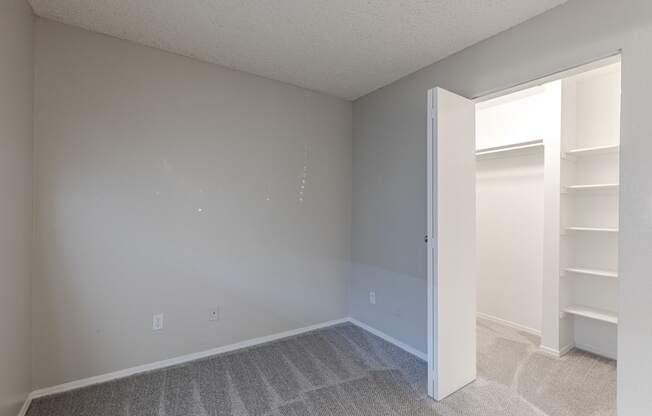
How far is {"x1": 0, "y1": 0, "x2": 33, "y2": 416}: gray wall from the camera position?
1563 millimetres

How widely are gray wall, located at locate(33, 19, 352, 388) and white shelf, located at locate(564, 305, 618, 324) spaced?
2213mm

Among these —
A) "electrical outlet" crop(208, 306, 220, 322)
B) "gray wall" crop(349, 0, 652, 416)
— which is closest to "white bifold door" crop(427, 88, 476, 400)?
"gray wall" crop(349, 0, 652, 416)

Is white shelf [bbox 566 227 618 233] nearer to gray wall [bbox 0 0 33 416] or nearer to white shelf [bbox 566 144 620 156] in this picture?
white shelf [bbox 566 144 620 156]

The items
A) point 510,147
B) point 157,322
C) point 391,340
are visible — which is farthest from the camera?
point 510,147

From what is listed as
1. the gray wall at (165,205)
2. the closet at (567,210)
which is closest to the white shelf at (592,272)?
the closet at (567,210)

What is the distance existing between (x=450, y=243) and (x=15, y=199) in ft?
8.71

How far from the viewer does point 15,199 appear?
67.8 inches

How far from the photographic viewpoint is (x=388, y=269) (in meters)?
3.00

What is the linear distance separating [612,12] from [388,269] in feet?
7.61

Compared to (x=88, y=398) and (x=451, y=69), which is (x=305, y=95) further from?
(x=88, y=398)

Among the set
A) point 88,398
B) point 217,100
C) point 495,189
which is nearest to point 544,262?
point 495,189

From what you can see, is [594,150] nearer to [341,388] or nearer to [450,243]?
[450,243]

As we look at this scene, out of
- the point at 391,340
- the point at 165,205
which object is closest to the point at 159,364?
the point at 165,205

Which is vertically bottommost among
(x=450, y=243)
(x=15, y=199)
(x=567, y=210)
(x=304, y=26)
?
(x=450, y=243)
